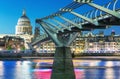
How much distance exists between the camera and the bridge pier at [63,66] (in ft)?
163

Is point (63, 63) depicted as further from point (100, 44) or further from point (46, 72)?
point (100, 44)

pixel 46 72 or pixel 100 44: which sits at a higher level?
pixel 100 44

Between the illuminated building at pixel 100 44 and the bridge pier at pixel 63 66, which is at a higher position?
the illuminated building at pixel 100 44

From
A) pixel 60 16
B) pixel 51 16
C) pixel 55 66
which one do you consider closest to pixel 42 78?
pixel 51 16

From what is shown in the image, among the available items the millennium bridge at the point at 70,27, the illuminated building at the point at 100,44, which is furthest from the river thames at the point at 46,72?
the illuminated building at the point at 100,44

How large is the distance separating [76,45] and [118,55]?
107 feet

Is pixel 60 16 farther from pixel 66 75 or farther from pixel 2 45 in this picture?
pixel 2 45

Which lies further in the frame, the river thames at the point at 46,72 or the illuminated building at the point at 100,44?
the illuminated building at the point at 100,44

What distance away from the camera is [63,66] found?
165 ft

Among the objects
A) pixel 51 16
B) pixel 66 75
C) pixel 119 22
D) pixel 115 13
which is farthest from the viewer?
pixel 51 16

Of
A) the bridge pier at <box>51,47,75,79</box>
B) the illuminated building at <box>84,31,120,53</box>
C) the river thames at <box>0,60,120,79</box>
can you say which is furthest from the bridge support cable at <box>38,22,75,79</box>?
the illuminated building at <box>84,31,120,53</box>

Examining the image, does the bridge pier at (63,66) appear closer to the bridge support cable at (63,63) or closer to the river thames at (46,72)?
the bridge support cable at (63,63)

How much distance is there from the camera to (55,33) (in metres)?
59.5

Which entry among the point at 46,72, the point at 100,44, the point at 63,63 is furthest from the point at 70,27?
the point at 100,44
